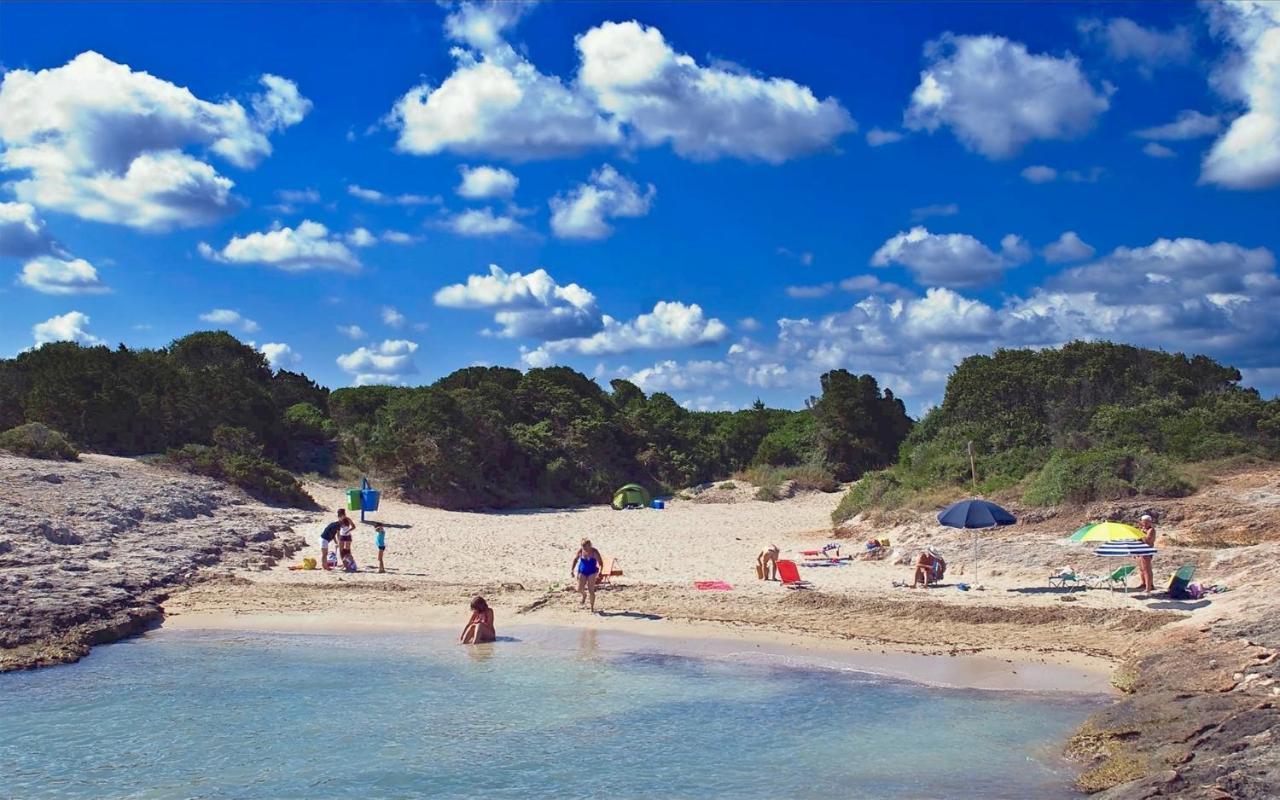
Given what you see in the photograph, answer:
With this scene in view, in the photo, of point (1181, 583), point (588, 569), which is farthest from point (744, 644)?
point (1181, 583)

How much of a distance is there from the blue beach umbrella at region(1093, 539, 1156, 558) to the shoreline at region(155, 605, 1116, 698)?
8.14 ft

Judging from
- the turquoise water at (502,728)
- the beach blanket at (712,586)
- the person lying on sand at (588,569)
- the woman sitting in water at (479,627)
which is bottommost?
the turquoise water at (502,728)

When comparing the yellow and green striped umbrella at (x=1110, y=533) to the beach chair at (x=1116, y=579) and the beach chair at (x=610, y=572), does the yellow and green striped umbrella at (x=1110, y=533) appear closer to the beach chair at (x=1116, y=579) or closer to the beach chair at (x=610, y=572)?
the beach chair at (x=1116, y=579)

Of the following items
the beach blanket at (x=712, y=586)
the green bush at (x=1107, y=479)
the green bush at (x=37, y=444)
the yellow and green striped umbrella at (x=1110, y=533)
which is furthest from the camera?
the green bush at (x=37, y=444)

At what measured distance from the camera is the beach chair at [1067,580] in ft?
54.8

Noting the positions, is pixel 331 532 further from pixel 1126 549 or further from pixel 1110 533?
pixel 1126 549

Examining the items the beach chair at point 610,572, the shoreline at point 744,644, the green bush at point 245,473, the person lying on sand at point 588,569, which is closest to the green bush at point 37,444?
the green bush at point 245,473

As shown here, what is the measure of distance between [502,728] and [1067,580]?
10.6m

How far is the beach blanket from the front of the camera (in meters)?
18.2

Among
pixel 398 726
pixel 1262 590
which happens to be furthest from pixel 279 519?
pixel 1262 590

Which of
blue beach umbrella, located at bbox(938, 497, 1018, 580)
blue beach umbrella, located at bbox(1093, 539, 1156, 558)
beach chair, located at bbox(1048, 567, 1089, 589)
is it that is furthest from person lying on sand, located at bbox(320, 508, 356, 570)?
blue beach umbrella, located at bbox(1093, 539, 1156, 558)

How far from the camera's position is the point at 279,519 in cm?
2519

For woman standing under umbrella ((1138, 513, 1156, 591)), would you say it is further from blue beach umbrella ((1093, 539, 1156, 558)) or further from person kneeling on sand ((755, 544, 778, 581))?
person kneeling on sand ((755, 544, 778, 581))

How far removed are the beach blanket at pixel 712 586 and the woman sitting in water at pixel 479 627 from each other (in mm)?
4514
